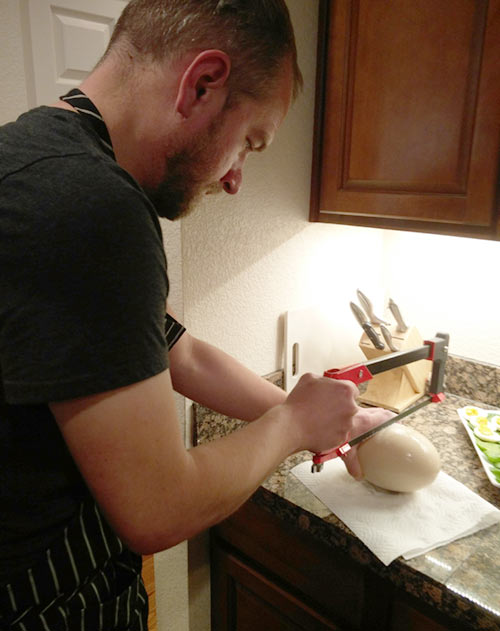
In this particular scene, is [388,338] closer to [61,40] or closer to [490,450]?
[490,450]

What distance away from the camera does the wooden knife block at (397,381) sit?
1.24m

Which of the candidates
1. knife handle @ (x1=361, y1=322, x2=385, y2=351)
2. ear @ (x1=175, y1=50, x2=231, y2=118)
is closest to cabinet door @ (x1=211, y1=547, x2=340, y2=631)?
knife handle @ (x1=361, y1=322, x2=385, y2=351)

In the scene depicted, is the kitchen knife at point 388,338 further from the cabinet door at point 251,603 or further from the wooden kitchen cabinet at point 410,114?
the cabinet door at point 251,603

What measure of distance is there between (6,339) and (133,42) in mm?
383

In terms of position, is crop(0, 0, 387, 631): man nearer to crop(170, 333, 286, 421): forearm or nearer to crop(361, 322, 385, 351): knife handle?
crop(170, 333, 286, 421): forearm

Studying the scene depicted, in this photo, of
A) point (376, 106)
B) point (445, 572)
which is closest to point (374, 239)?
point (376, 106)

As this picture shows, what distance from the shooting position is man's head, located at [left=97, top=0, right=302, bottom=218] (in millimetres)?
576

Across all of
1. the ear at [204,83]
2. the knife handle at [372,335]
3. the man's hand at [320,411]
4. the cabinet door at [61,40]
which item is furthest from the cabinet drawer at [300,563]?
the cabinet door at [61,40]

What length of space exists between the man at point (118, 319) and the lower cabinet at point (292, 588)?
277 mm

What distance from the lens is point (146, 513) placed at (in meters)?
0.49

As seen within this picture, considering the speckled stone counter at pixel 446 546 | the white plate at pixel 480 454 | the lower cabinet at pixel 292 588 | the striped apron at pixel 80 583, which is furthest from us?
the white plate at pixel 480 454

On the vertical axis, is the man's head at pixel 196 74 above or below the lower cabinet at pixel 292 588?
→ above

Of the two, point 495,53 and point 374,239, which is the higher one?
point 495,53

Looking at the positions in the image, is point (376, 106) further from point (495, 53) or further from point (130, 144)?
point (130, 144)
